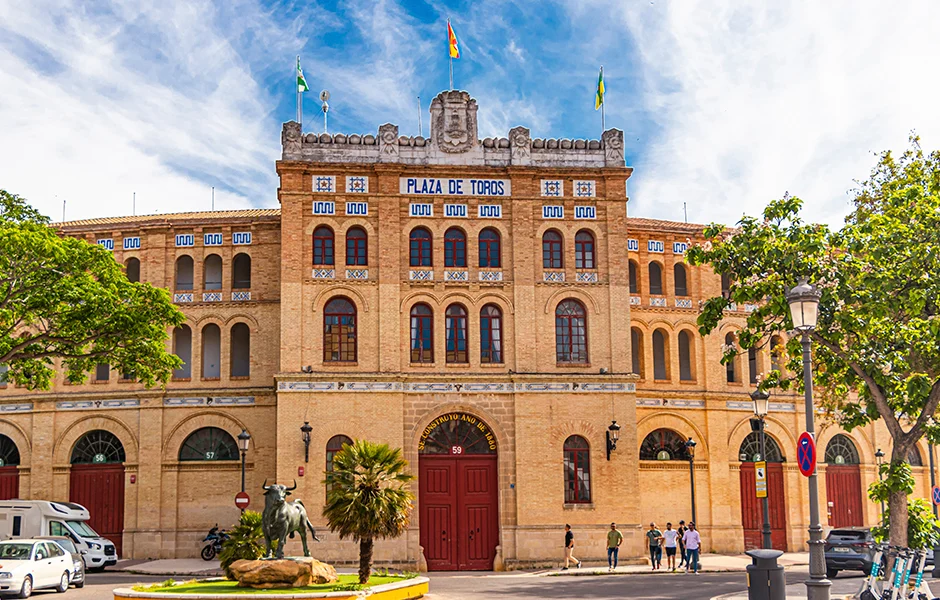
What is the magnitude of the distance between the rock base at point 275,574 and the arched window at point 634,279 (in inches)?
829

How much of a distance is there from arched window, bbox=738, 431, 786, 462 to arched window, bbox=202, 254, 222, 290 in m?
20.3

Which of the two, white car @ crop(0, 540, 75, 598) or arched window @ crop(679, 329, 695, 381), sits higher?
arched window @ crop(679, 329, 695, 381)

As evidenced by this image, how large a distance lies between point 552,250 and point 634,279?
5529 millimetres

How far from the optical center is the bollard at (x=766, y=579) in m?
18.8

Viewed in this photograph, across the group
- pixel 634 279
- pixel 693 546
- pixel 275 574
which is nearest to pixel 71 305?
pixel 275 574

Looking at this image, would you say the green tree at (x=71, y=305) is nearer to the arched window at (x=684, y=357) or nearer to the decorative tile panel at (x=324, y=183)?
the decorative tile panel at (x=324, y=183)

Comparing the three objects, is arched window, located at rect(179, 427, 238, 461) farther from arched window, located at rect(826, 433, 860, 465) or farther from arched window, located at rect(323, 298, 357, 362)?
arched window, located at rect(826, 433, 860, 465)

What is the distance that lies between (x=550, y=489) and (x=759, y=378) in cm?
1131

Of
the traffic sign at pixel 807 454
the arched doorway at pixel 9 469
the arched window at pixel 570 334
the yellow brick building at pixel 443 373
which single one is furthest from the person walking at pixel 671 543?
the arched doorway at pixel 9 469

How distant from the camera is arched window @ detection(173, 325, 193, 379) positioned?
129ft

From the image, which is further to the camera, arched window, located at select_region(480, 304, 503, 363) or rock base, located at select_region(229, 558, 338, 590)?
arched window, located at select_region(480, 304, 503, 363)

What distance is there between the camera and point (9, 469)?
127 ft

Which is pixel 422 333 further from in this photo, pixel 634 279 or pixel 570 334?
pixel 634 279

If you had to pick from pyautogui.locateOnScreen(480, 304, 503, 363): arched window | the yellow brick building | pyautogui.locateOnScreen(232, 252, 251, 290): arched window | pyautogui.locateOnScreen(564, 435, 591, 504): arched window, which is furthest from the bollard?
pyautogui.locateOnScreen(232, 252, 251, 290): arched window
